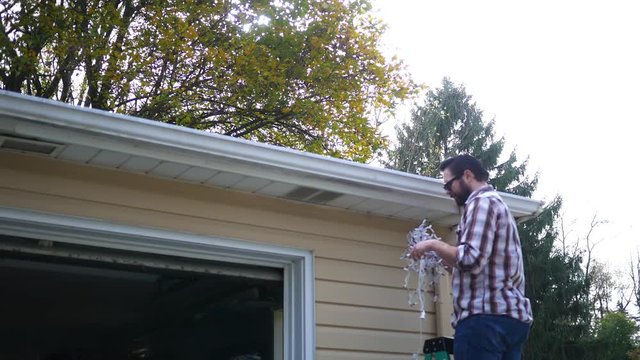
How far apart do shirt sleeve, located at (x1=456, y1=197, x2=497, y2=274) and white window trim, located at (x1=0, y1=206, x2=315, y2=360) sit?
1248 mm

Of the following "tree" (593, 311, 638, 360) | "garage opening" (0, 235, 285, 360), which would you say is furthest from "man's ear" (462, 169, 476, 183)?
"tree" (593, 311, 638, 360)

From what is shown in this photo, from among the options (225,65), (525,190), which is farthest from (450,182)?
(525,190)

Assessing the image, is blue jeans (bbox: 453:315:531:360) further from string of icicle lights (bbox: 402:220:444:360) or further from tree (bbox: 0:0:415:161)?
tree (bbox: 0:0:415:161)

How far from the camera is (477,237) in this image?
107 inches

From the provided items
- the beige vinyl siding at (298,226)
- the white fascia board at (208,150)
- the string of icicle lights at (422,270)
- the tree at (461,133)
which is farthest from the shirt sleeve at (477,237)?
the tree at (461,133)

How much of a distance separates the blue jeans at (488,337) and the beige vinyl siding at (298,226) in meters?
1.19

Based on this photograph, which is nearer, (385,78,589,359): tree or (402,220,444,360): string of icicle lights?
(402,220,444,360): string of icicle lights

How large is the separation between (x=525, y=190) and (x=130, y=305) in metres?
16.5

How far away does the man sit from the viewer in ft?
8.79

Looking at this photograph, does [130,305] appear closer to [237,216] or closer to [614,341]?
[237,216]

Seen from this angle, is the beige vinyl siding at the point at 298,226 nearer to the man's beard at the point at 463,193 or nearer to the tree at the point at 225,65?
the man's beard at the point at 463,193

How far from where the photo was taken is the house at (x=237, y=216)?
10.3 ft

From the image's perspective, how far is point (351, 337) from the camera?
384 centimetres

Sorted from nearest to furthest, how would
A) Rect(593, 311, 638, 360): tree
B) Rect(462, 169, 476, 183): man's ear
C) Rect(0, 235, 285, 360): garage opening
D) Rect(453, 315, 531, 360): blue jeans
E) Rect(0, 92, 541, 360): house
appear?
Rect(453, 315, 531, 360): blue jeans < Rect(462, 169, 476, 183): man's ear < Rect(0, 92, 541, 360): house < Rect(0, 235, 285, 360): garage opening < Rect(593, 311, 638, 360): tree
